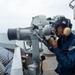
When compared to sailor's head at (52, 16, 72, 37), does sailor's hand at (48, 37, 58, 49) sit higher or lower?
lower

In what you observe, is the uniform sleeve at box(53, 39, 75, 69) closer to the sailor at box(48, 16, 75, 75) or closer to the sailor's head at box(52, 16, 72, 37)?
the sailor at box(48, 16, 75, 75)

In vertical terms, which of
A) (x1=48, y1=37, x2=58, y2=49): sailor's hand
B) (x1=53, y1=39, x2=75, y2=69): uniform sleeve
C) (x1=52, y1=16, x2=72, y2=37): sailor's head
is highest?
(x1=52, y1=16, x2=72, y2=37): sailor's head

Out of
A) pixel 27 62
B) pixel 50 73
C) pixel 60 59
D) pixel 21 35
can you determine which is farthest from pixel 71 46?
pixel 50 73

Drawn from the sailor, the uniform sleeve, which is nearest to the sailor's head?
the sailor

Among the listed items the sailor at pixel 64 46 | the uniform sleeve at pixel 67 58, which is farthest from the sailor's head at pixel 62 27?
the uniform sleeve at pixel 67 58

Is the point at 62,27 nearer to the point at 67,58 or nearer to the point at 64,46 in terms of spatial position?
the point at 64,46

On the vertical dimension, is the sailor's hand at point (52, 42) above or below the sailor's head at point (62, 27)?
below

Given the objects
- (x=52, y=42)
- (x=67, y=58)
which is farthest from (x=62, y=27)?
(x=67, y=58)

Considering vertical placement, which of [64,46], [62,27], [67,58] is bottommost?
[67,58]

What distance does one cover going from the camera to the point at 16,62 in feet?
9.60

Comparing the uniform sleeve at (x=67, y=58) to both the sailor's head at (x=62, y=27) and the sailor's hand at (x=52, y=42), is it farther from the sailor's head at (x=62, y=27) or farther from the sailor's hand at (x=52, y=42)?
the sailor's head at (x=62, y=27)

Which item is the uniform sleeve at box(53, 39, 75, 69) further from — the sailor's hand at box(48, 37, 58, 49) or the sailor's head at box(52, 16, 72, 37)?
the sailor's head at box(52, 16, 72, 37)

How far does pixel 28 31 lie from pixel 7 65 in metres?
1.02

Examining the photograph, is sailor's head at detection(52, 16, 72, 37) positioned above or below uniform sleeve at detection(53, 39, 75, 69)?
above
